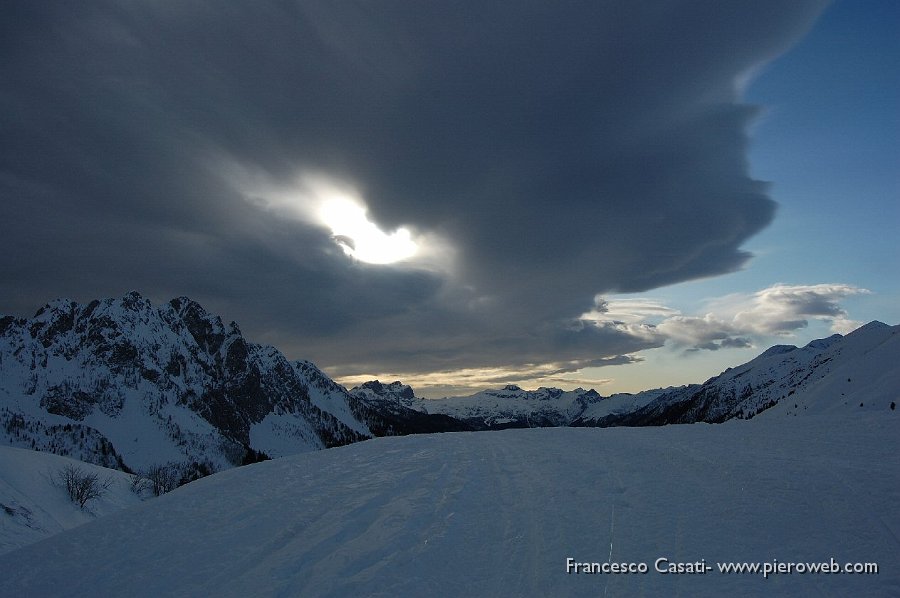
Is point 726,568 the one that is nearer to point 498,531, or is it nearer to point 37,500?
point 498,531

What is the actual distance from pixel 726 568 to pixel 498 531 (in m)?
3.87

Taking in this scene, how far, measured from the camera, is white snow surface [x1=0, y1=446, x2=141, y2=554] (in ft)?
98.5

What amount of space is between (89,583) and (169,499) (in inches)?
219

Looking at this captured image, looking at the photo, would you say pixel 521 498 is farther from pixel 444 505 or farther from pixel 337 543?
pixel 337 543

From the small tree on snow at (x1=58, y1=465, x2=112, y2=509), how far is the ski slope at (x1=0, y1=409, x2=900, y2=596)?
3911 cm

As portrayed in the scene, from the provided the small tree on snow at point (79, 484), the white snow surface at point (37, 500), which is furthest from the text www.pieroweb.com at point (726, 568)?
the small tree on snow at point (79, 484)

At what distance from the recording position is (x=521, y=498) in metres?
11.3

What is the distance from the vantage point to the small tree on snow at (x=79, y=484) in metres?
42.7

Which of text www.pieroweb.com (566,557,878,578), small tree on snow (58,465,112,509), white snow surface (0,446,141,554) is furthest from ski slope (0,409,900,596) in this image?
small tree on snow (58,465,112,509)

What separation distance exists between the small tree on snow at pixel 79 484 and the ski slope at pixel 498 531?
39.1 meters

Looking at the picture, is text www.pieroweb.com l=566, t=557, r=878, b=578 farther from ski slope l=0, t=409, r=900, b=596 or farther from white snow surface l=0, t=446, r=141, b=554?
white snow surface l=0, t=446, r=141, b=554

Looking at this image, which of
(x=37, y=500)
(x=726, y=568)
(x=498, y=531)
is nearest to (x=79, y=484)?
(x=37, y=500)

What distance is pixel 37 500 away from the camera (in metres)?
38.2

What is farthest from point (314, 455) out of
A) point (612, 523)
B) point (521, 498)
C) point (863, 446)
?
point (863, 446)
